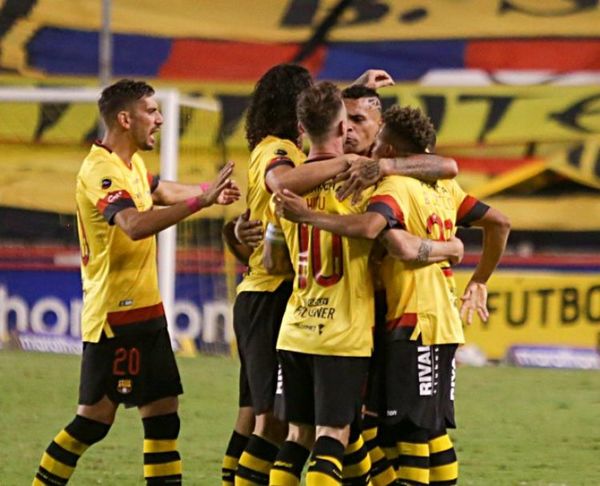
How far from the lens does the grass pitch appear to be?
9.01m

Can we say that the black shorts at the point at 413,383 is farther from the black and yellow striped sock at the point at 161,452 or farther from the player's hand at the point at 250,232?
the black and yellow striped sock at the point at 161,452

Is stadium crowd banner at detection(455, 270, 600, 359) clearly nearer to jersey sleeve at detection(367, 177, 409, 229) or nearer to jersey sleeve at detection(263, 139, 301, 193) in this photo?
jersey sleeve at detection(263, 139, 301, 193)

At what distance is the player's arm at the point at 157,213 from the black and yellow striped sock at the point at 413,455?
4.35 feet

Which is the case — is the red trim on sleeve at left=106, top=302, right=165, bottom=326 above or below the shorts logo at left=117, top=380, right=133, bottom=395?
above

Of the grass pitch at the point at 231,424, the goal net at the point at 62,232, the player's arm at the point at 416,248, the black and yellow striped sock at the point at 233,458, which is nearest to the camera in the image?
the player's arm at the point at 416,248

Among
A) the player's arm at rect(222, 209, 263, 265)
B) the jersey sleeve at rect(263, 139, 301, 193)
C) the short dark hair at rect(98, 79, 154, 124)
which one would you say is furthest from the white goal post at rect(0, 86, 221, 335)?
the jersey sleeve at rect(263, 139, 301, 193)

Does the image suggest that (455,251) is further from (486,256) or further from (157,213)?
(157,213)

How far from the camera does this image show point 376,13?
1950cm

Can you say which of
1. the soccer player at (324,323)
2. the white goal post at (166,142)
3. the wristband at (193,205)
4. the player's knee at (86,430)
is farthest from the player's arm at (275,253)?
the white goal post at (166,142)

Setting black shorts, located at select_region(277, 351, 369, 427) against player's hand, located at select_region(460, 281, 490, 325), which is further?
player's hand, located at select_region(460, 281, 490, 325)

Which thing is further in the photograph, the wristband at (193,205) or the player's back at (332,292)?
the wristband at (193,205)

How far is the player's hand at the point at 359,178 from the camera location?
20.7ft

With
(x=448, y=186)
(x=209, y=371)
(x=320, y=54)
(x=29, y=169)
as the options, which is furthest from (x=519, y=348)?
(x=448, y=186)

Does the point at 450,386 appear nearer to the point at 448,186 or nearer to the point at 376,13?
the point at 448,186
